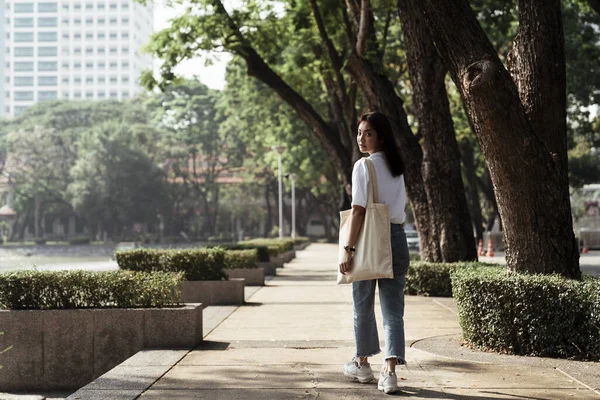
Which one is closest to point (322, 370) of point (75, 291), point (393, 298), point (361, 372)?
point (361, 372)

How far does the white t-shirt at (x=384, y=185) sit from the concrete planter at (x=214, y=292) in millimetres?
9029

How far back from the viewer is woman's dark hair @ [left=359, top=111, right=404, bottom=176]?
6922mm

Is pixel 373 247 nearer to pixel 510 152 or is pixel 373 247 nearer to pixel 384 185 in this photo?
pixel 384 185

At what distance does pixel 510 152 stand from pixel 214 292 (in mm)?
7782

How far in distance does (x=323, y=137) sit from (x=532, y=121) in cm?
1543

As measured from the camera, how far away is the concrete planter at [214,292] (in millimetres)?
15648

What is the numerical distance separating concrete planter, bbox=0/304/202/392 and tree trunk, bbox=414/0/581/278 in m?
3.11

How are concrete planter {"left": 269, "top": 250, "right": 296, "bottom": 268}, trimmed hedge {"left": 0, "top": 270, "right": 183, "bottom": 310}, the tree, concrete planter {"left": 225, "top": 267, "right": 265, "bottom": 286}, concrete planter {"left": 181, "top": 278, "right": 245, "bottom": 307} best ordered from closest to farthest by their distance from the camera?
trimmed hedge {"left": 0, "top": 270, "right": 183, "bottom": 310}
concrete planter {"left": 181, "top": 278, "right": 245, "bottom": 307}
concrete planter {"left": 225, "top": 267, "right": 265, "bottom": 286}
concrete planter {"left": 269, "top": 250, "right": 296, "bottom": 268}
the tree

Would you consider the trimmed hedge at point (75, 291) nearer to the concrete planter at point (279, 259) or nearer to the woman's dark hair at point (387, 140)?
the woman's dark hair at point (387, 140)

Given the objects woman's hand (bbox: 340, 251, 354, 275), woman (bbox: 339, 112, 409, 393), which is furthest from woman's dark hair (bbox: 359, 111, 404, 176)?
woman's hand (bbox: 340, 251, 354, 275)

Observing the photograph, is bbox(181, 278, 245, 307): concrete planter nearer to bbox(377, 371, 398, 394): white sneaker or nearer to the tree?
bbox(377, 371, 398, 394): white sneaker

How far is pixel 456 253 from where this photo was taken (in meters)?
17.7

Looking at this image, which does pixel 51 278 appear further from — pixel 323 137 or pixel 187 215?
pixel 187 215

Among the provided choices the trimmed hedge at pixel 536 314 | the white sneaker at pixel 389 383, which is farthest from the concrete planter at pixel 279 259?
the white sneaker at pixel 389 383
